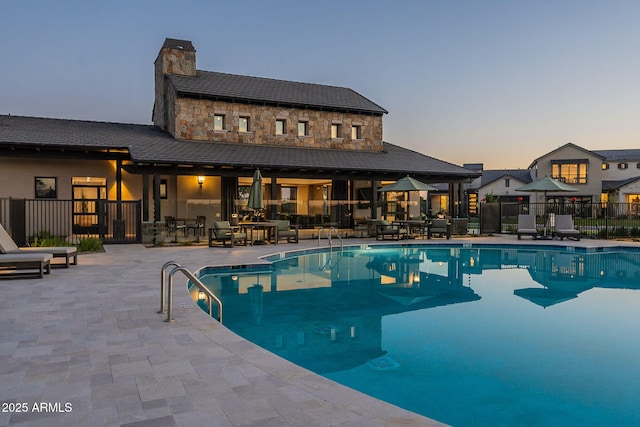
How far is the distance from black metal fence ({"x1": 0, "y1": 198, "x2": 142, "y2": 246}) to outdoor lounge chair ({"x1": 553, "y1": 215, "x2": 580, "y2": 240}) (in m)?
17.0

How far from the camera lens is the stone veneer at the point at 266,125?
19844mm

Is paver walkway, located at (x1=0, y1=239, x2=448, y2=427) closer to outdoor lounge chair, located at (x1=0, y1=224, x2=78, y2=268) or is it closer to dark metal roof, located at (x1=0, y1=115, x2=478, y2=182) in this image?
outdoor lounge chair, located at (x1=0, y1=224, x2=78, y2=268)

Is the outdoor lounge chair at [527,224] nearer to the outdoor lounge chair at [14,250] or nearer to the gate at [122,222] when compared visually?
the gate at [122,222]

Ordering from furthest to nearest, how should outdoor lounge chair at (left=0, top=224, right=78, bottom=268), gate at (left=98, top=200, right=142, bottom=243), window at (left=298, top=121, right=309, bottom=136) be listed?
window at (left=298, top=121, right=309, bottom=136) → gate at (left=98, top=200, right=142, bottom=243) → outdoor lounge chair at (left=0, top=224, right=78, bottom=268)

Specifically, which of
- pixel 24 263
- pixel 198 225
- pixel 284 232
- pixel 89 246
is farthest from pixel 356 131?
pixel 24 263

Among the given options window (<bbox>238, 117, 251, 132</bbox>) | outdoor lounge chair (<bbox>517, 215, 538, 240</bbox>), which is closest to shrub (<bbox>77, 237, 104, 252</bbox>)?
window (<bbox>238, 117, 251, 132</bbox>)

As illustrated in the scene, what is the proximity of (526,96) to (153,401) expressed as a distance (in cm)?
2912

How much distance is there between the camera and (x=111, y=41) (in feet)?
88.1

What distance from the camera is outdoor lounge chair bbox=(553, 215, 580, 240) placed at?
695 inches

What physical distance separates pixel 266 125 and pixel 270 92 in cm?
215

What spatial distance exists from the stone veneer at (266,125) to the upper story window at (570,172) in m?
28.4

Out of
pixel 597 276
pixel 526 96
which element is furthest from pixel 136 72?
pixel 597 276

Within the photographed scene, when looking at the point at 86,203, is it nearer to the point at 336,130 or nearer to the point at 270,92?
the point at 270,92

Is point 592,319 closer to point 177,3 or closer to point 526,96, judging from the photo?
point 177,3
